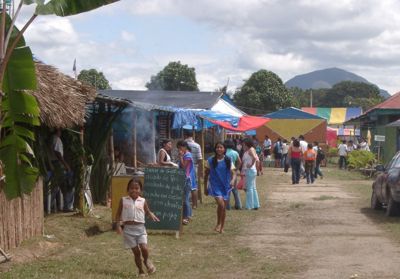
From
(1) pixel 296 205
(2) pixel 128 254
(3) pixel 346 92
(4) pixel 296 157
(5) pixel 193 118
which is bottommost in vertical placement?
(2) pixel 128 254

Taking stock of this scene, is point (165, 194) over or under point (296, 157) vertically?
under

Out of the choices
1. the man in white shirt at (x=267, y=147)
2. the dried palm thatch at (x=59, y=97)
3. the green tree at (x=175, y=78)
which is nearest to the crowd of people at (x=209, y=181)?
the dried palm thatch at (x=59, y=97)

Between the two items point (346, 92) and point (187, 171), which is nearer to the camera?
point (187, 171)

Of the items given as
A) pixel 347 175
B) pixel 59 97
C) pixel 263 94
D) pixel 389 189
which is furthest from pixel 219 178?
pixel 263 94

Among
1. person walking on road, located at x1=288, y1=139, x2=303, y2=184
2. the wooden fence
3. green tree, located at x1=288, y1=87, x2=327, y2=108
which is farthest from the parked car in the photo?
green tree, located at x1=288, y1=87, x2=327, y2=108

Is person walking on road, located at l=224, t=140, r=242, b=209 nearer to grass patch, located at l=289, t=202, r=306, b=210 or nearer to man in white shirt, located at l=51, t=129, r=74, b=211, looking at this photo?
grass patch, located at l=289, t=202, r=306, b=210

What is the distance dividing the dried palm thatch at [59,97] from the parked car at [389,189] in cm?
637

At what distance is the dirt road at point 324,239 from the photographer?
31.0ft

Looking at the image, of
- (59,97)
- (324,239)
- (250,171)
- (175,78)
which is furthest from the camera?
(175,78)

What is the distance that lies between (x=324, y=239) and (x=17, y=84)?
21.3 ft

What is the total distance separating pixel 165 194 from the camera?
1241 centimetres

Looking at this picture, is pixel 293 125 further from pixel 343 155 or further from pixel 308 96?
pixel 308 96

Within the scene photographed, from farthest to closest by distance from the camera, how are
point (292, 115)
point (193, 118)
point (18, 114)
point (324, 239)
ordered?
point (292, 115)
point (193, 118)
point (324, 239)
point (18, 114)

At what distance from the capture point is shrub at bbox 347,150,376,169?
3150 centimetres
